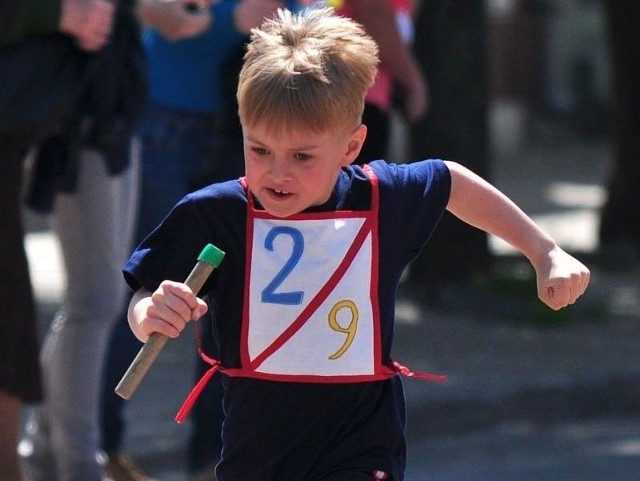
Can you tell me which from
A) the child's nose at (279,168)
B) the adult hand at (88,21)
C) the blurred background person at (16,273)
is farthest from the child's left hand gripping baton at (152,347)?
the adult hand at (88,21)

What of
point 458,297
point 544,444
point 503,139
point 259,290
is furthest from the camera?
point 503,139

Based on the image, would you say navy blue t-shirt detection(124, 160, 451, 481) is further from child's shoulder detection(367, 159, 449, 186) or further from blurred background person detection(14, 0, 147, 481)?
blurred background person detection(14, 0, 147, 481)

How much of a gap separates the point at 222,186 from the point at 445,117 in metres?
6.18

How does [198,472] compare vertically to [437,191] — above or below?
below

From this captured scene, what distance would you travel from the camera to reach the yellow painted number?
3324 millimetres

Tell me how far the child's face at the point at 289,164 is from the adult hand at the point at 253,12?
6.36ft

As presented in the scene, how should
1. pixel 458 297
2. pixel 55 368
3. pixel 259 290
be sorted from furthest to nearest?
pixel 458 297
pixel 55 368
pixel 259 290

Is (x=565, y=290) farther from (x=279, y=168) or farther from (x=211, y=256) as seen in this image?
(x=211, y=256)

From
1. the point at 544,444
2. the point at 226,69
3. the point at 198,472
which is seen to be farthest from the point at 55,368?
the point at 544,444

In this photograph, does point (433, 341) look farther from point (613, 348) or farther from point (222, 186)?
point (222, 186)

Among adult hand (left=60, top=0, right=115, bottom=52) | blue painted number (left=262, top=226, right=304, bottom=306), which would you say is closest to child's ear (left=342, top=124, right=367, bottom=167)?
blue painted number (left=262, top=226, right=304, bottom=306)

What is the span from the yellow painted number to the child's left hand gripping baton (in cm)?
40

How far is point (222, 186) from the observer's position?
3387 mm

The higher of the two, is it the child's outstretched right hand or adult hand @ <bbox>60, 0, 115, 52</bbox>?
adult hand @ <bbox>60, 0, 115, 52</bbox>
